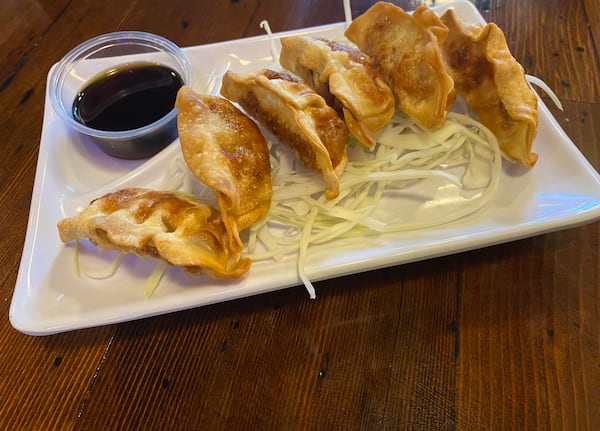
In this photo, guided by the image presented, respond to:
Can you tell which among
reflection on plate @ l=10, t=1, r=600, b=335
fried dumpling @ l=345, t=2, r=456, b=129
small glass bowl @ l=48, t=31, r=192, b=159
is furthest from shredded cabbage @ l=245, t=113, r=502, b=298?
small glass bowl @ l=48, t=31, r=192, b=159

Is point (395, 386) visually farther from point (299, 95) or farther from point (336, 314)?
point (299, 95)

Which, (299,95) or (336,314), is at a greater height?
(299,95)

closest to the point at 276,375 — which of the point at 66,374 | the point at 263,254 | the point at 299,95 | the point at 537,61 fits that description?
the point at 263,254

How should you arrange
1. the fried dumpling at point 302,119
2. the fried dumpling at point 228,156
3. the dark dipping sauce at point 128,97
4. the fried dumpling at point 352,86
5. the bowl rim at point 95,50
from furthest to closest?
the dark dipping sauce at point 128,97 → the bowl rim at point 95,50 → the fried dumpling at point 352,86 → the fried dumpling at point 302,119 → the fried dumpling at point 228,156

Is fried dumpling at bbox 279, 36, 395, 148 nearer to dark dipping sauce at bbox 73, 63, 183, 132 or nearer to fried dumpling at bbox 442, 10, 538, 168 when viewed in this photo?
fried dumpling at bbox 442, 10, 538, 168

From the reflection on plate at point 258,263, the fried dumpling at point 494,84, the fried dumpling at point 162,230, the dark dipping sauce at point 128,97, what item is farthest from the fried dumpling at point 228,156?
the fried dumpling at point 494,84

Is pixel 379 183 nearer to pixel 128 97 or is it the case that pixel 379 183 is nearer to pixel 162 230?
pixel 162 230

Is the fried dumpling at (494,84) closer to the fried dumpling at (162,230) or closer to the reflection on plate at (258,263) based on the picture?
the reflection on plate at (258,263)
